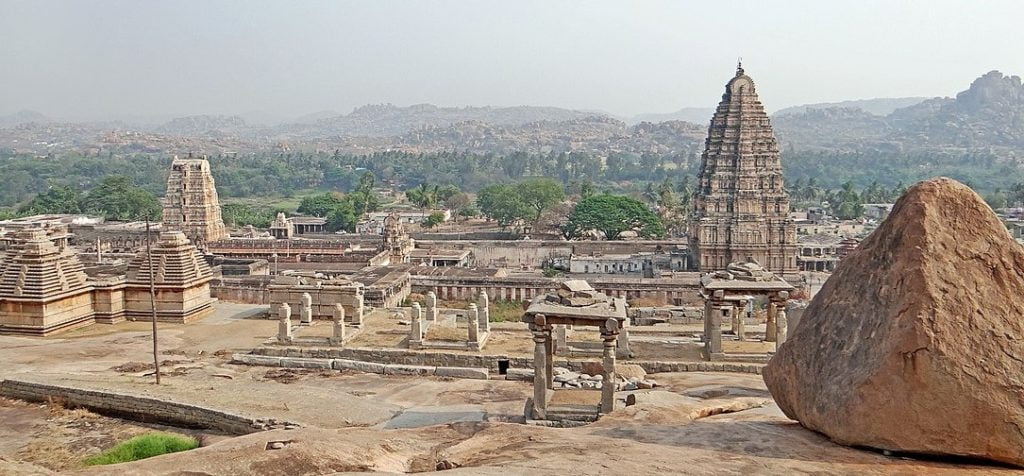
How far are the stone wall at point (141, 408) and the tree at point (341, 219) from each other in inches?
2358

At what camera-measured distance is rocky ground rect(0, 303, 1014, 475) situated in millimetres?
9625

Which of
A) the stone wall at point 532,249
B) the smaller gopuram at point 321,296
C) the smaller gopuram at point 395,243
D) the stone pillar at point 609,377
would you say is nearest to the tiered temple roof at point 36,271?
the smaller gopuram at point 321,296

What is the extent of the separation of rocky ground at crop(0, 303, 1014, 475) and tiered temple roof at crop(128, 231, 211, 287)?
193 cm

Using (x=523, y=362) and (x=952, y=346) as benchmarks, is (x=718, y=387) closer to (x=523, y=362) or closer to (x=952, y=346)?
(x=523, y=362)

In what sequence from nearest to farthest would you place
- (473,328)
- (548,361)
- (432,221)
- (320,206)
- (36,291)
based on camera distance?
(548,361)
(473,328)
(36,291)
(432,221)
(320,206)

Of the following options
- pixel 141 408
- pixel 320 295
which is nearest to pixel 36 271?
pixel 320 295

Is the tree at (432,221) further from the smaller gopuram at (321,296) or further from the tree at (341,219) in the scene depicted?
the smaller gopuram at (321,296)

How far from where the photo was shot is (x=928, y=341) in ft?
29.7

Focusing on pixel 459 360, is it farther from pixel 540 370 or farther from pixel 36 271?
pixel 36 271

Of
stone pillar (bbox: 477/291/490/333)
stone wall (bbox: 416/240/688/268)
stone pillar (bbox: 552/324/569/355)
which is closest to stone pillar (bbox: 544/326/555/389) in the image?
stone pillar (bbox: 552/324/569/355)

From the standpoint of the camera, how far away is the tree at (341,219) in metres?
78.2

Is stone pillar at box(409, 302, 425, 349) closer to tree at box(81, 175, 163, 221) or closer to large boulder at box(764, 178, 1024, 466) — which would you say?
large boulder at box(764, 178, 1024, 466)

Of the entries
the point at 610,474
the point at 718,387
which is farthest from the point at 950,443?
the point at 718,387

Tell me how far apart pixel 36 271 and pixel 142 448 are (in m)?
13.8
